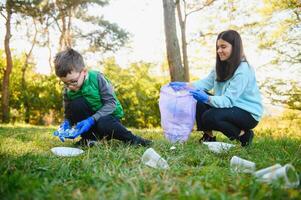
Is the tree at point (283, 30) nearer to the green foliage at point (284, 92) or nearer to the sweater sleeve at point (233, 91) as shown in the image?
the green foliage at point (284, 92)

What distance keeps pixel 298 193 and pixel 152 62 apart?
1176 cm

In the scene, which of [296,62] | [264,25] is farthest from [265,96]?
[264,25]

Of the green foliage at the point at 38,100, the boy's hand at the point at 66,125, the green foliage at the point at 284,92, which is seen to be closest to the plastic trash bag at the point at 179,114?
the boy's hand at the point at 66,125

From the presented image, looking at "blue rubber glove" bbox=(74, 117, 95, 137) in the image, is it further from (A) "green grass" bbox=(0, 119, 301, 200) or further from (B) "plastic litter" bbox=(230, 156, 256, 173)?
(B) "plastic litter" bbox=(230, 156, 256, 173)

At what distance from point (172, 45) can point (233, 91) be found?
10.1 ft

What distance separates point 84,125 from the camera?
289 centimetres

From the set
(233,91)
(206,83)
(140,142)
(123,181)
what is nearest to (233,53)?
(233,91)

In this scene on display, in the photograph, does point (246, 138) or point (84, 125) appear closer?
point (84, 125)

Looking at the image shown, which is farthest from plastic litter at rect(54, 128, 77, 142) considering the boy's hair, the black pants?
the boy's hair

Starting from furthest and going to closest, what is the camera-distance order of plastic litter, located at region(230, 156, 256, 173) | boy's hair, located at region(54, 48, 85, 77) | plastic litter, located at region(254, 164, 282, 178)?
boy's hair, located at region(54, 48, 85, 77)
plastic litter, located at region(230, 156, 256, 173)
plastic litter, located at region(254, 164, 282, 178)

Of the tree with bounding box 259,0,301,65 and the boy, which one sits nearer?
the boy

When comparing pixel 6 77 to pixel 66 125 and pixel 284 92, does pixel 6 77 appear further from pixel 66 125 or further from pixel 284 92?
pixel 66 125

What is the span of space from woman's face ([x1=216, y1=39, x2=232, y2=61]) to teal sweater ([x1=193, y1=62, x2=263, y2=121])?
149 mm

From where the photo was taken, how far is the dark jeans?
317cm
